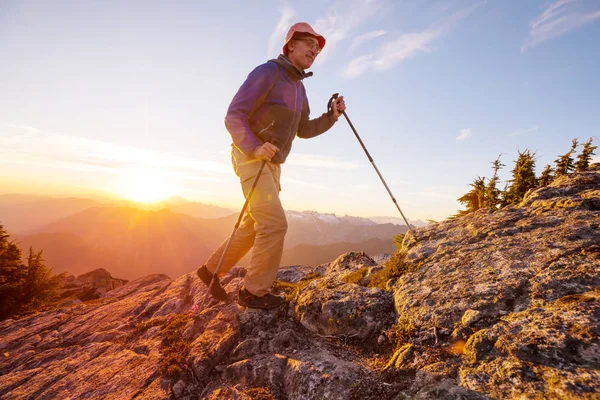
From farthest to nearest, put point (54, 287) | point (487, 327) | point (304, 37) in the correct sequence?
point (54, 287) < point (304, 37) < point (487, 327)

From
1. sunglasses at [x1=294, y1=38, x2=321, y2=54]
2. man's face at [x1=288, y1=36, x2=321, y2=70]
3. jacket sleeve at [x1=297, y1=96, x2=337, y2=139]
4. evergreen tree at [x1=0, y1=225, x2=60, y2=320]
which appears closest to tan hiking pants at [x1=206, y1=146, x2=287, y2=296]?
jacket sleeve at [x1=297, y1=96, x2=337, y2=139]

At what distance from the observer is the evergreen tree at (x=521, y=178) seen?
11.6m

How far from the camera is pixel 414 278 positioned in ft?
17.8

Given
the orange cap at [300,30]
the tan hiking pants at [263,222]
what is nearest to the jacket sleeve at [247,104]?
the tan hiking pants at [263,222]

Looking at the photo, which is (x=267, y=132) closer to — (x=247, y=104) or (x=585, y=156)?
(x=247, y=104)

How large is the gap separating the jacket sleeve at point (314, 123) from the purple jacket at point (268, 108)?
844mm

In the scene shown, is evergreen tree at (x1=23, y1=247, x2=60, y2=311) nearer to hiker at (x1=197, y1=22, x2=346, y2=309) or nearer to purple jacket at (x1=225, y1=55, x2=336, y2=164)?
hiker at (x1=197, y1=22, x2=346, y2=309)

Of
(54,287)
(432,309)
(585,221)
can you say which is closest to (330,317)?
(432,309)

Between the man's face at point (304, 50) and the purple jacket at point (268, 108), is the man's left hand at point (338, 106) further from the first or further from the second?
the man's face at point (304, 50)

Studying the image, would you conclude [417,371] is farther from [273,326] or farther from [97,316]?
[97,316]

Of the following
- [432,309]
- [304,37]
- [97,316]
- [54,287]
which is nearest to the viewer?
[432,309]

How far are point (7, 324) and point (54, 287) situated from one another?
11.3 m

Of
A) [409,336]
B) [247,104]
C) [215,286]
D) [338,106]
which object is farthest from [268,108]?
[409,336]

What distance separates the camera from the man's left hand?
22.4ft
